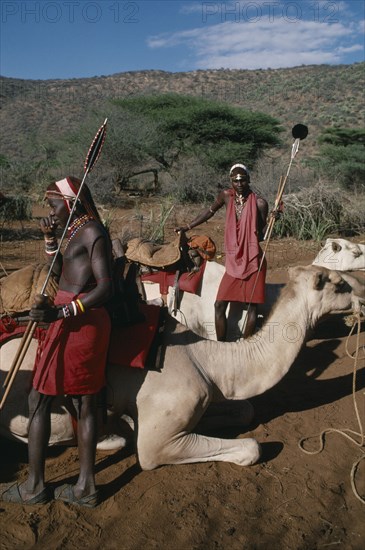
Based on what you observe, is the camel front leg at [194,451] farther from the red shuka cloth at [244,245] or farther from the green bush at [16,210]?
the green bush at [16,210]

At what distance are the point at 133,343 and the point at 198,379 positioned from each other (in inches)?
19.7

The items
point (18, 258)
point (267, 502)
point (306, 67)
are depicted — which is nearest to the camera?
point (267, 502)

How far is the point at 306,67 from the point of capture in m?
56.2

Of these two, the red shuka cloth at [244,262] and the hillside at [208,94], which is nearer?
the red shuka cloth at [244,262]

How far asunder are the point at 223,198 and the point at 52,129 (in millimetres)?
39215

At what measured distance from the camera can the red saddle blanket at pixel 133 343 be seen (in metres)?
3.66

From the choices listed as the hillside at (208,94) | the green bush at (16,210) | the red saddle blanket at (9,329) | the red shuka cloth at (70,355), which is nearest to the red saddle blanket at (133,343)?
the red shuka cloth at (70,355)

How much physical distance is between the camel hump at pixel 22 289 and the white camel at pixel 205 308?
5.74 ft

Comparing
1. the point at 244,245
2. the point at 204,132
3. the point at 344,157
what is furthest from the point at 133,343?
the point at 344,157

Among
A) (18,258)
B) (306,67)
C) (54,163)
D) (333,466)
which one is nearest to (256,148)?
(54,163)

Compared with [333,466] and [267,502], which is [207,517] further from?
[333,466]

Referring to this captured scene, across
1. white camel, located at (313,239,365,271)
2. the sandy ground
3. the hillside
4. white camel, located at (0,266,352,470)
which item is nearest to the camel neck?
white camel, located at (0,266,352,470)

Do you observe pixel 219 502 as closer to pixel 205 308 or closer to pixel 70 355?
pixel 70 355

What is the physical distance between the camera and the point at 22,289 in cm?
384
